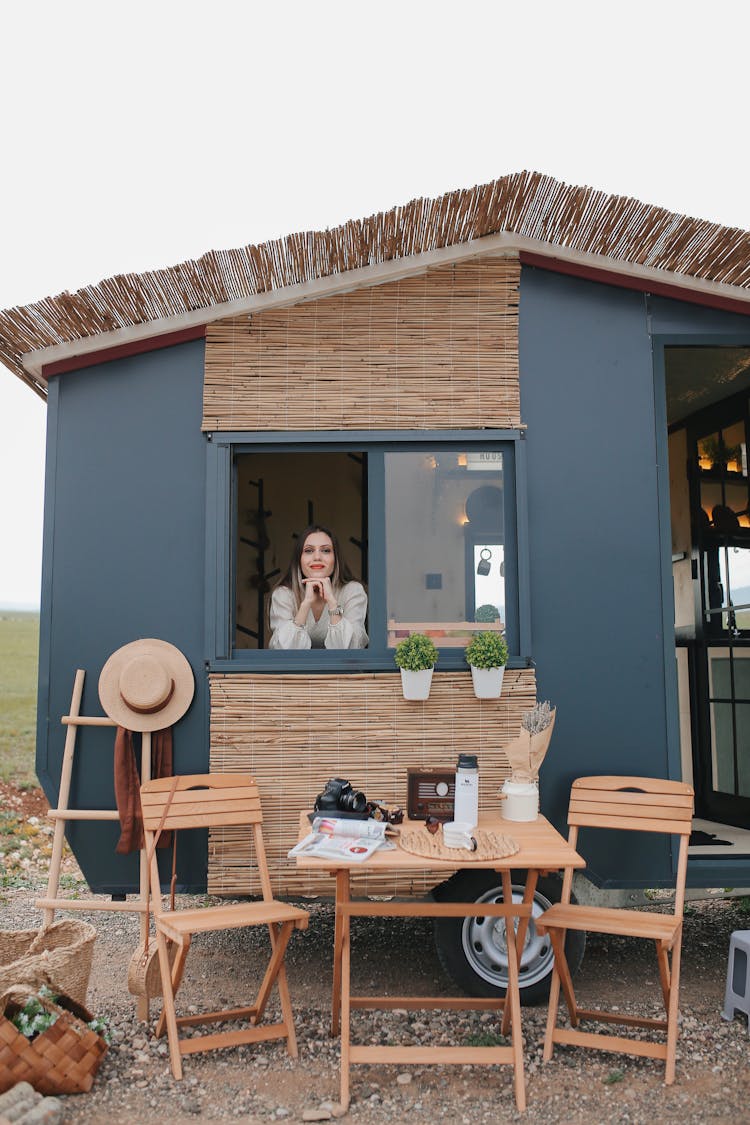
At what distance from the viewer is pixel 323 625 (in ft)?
14.6

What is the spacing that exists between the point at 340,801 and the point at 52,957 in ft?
3.93

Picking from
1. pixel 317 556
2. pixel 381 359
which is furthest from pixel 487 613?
pixel 381 359

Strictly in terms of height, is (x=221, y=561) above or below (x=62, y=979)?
above

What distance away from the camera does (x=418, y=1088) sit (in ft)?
9.95

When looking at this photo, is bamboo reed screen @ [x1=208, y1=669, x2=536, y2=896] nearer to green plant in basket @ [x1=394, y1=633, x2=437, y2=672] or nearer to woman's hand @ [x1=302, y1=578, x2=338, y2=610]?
green plant in basket @ [x1=394, y1=633, x2=437, y2=672]

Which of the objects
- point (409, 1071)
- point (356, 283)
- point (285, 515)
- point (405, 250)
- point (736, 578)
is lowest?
point (409, 1071)

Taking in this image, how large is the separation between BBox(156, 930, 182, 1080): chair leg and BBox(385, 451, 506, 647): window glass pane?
70.9 inches

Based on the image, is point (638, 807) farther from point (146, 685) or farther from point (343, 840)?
point (146, 685)

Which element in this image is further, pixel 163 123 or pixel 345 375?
pixel 163 123

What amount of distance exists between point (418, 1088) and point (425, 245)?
3493mm

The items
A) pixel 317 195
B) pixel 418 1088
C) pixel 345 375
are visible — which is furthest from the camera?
pixel 317 195

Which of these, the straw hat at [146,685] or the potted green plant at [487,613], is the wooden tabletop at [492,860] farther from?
the straw hat at [146,685]

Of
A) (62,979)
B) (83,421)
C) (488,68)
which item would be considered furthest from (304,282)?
(488,68)

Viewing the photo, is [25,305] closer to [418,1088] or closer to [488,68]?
[418,1088]
